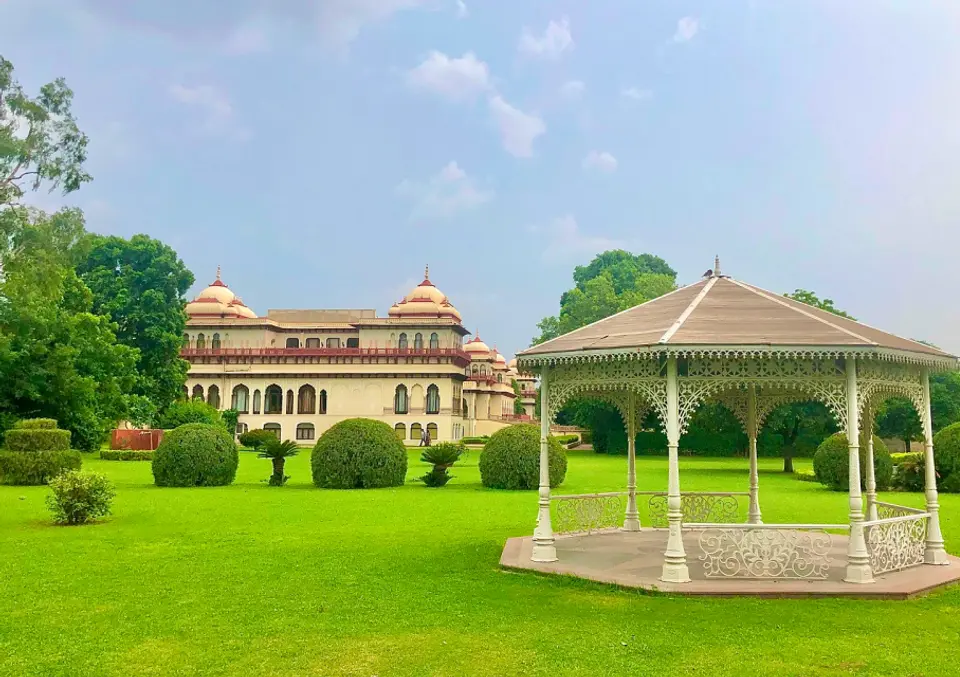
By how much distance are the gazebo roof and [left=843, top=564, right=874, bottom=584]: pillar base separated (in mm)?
2475

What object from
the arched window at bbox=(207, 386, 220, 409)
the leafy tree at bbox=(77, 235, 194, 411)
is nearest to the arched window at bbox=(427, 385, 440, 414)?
the arched window at bbox=(207, 386, 220, 409)

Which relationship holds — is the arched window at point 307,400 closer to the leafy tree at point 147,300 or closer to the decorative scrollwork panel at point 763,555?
the leafy tree at point 147,300

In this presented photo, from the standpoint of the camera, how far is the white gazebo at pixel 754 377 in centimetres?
928

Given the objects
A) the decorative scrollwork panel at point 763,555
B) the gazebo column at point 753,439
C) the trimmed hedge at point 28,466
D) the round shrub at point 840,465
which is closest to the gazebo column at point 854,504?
the decorative scrollwork panel at point 763,555

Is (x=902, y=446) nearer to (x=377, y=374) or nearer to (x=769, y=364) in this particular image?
(x=377, y=374)

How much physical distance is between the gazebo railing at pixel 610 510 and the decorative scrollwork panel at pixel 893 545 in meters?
3.55

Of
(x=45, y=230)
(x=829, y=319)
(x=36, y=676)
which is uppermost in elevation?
(x=45, y=230)

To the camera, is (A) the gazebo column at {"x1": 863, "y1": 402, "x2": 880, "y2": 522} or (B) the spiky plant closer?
(A) the gazebo column at {"x1": 863, "y1": 402, "x2": 880, "y2": 522}

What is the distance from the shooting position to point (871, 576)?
9258mm

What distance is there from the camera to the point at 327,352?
5912 centimetres

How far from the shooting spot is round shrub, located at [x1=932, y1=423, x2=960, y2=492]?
74.6ft

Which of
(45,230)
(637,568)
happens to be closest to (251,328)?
(45,230)

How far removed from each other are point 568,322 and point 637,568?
47593mm

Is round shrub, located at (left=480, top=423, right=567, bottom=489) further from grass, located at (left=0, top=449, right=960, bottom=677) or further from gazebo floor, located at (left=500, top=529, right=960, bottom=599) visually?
gazebo floor, located at (left=500, top=529, right=960, bottom=599)
